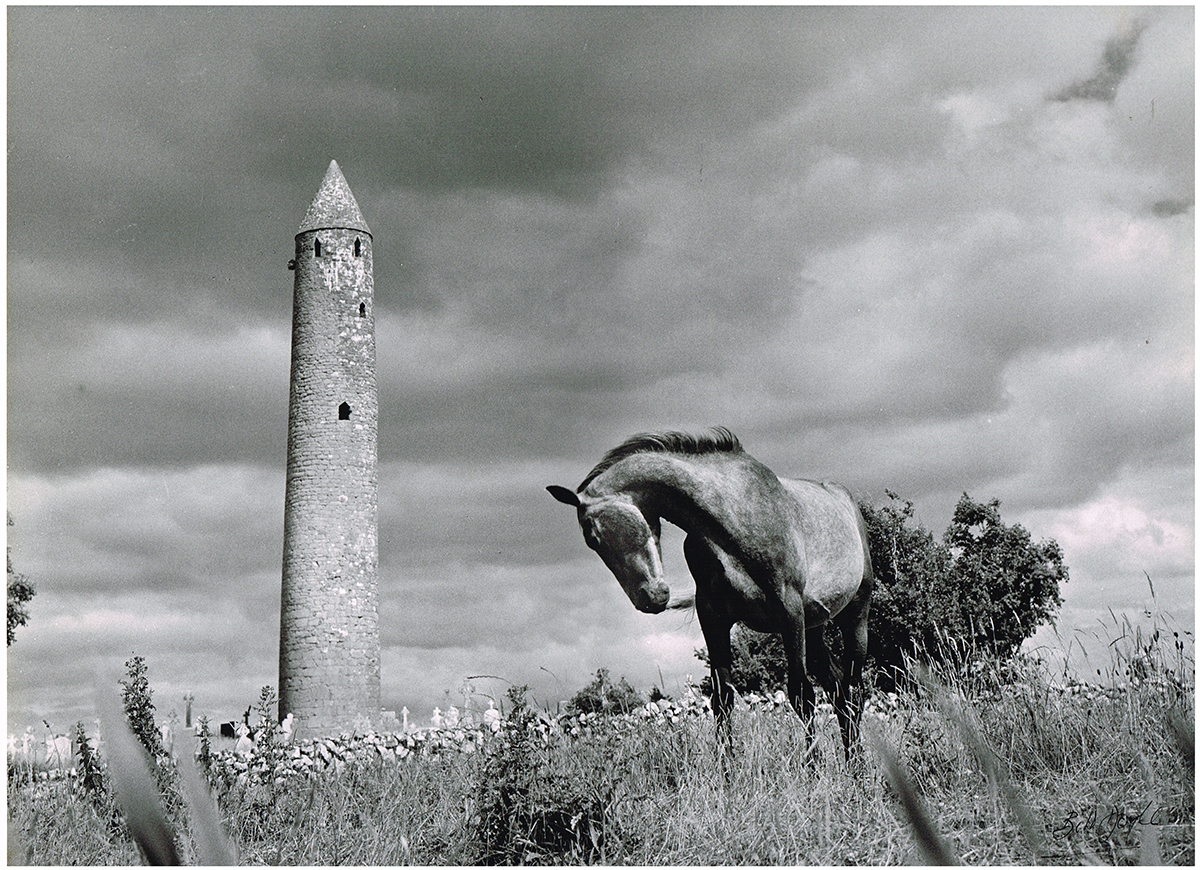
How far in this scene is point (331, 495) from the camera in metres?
21.8

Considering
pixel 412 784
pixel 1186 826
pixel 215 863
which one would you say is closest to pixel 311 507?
pixel 412 784

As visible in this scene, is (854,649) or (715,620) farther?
(854,649)

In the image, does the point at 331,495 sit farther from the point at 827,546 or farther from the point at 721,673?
the point at 721,673

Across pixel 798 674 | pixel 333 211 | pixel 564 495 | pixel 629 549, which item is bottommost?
pixel 798 674

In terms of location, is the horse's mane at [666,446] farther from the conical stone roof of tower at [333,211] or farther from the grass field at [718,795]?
the conical stone roof of tower at [333,211]

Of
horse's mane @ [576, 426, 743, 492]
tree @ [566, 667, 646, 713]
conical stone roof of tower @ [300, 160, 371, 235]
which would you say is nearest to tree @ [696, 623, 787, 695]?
conical stone roof of tower @ [300, 160, 371, 235]

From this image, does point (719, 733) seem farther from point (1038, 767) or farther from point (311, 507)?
point (311, 507)

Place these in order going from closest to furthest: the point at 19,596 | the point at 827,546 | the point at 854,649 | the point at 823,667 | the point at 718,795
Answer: the point at 718,795
the point at 827,546
the point at 823,667
the point at 854,649
the point at 19,596

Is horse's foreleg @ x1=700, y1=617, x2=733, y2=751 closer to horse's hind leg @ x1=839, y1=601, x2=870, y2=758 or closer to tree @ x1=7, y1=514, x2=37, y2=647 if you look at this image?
horse's hind leg @ x1=839, y1=601, x2=870, y2=758

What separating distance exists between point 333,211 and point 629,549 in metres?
20.8

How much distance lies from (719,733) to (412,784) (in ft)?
5.89

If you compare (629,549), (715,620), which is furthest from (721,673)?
(629,549)

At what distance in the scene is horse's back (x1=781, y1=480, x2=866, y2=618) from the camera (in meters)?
5.59

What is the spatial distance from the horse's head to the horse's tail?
185 mm
